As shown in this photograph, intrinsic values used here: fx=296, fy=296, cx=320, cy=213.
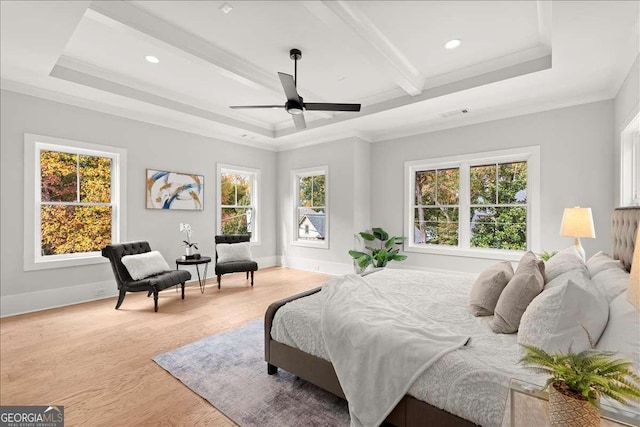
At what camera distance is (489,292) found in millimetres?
1991

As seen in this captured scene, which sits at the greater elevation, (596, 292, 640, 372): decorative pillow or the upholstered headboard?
the upholstered headboard

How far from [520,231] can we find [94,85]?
20.4 ft

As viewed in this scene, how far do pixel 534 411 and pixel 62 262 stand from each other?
516 centimetres

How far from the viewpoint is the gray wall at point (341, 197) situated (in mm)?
5707

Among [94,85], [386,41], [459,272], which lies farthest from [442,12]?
[94,85]

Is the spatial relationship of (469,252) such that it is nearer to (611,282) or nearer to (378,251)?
(378,251)

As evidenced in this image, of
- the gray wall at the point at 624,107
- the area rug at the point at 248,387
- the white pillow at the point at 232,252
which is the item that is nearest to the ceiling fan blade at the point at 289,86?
the area rug at the point at 248,387

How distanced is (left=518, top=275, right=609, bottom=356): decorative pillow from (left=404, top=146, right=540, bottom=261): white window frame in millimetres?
3365

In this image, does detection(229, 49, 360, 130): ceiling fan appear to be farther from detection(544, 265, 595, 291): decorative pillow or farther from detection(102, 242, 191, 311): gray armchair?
detection(102, 242, 191, 311): gray armchair

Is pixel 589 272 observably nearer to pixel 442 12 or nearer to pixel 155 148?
pixel 442 12

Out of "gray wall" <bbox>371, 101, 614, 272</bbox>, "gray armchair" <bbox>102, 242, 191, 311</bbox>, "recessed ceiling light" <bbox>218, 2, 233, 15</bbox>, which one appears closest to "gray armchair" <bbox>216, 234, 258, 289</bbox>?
"gray armchair" <bbox>102, 242, 191, 311</bbox>

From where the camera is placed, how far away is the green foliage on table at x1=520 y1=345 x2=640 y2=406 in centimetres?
78

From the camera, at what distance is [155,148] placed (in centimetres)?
493

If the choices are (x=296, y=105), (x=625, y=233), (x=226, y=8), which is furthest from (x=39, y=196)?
(x=625, y=233)
